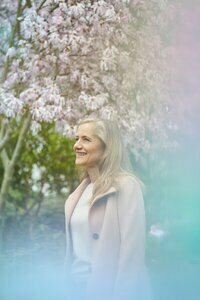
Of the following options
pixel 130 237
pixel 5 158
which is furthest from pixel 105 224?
pixel 5 158

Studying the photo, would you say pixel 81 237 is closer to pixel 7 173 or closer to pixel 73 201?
pixel 73 201

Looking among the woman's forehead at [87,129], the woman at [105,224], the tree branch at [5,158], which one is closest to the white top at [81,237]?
the woman at [105,224]

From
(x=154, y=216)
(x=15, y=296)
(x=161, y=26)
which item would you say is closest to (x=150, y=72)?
(x=161, y=26)

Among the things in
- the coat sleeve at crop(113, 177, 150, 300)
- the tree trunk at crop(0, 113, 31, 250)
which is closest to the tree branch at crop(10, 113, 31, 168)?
the tree trunk at crop(0, 113, 31, 250)

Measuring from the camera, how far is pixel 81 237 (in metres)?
1.11

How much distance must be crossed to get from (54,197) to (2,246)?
445 mm

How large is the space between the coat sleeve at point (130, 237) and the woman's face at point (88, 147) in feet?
0.31

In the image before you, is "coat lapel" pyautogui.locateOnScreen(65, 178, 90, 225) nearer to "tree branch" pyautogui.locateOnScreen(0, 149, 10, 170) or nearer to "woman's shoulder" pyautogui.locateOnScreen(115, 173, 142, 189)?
"woman's shoulder" pyautogui.locateOnScreen(115, 173, 142, 189)

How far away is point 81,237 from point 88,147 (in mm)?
199

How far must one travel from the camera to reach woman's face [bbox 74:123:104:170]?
3.59ft

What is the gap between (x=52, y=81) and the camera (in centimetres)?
203

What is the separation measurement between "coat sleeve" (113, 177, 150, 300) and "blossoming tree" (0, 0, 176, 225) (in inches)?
36.6

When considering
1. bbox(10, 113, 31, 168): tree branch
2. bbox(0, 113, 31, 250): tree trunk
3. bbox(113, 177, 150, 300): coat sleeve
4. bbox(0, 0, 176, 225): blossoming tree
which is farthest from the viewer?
bbox(0, 113, 31, 250): tree trunk

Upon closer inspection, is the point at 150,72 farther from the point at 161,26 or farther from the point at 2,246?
the point at 2,246
